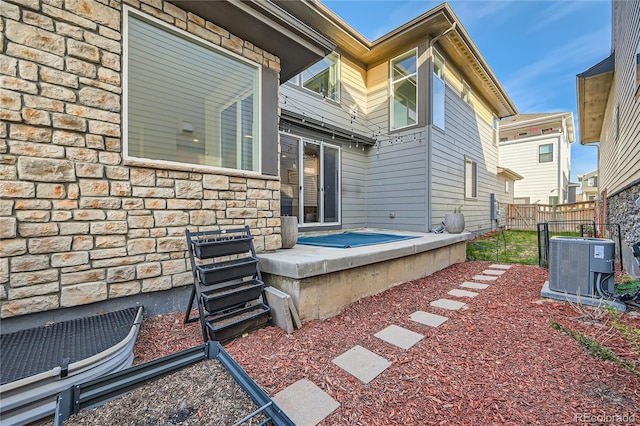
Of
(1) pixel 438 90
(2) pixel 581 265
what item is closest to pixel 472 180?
(1) pixel 438 90

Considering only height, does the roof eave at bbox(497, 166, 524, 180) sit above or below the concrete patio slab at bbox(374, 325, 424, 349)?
above

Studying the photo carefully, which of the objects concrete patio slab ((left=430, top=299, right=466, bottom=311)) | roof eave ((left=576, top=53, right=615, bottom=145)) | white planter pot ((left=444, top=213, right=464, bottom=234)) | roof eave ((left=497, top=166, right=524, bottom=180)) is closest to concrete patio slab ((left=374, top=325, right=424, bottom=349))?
concrete patio slab ((left=430, top=299, right=466, bottom=311))

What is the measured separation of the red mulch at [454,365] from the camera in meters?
1.48

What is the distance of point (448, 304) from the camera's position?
3.22 meters

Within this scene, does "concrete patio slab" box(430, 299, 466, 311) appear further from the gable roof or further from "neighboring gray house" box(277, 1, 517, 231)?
the gable roof

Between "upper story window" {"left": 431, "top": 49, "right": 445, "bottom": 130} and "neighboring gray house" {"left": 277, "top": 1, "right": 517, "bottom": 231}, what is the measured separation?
3 cm

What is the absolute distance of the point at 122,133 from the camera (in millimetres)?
2512

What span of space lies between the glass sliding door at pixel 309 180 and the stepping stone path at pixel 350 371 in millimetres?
3653

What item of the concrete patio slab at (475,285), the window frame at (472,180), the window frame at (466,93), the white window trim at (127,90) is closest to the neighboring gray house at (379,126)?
the window frame at (472,180)

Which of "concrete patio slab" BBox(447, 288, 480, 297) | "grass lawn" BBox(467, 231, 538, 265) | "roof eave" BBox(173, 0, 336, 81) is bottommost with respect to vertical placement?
"concrete patio slab" BBox(447, 288, 480, 297)

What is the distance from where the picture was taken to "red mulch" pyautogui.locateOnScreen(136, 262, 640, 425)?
1.48 m

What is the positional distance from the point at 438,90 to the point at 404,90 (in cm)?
90

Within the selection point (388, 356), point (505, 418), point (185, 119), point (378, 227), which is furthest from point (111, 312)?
point (378, 227)

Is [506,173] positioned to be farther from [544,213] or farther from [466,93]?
[466,93]
